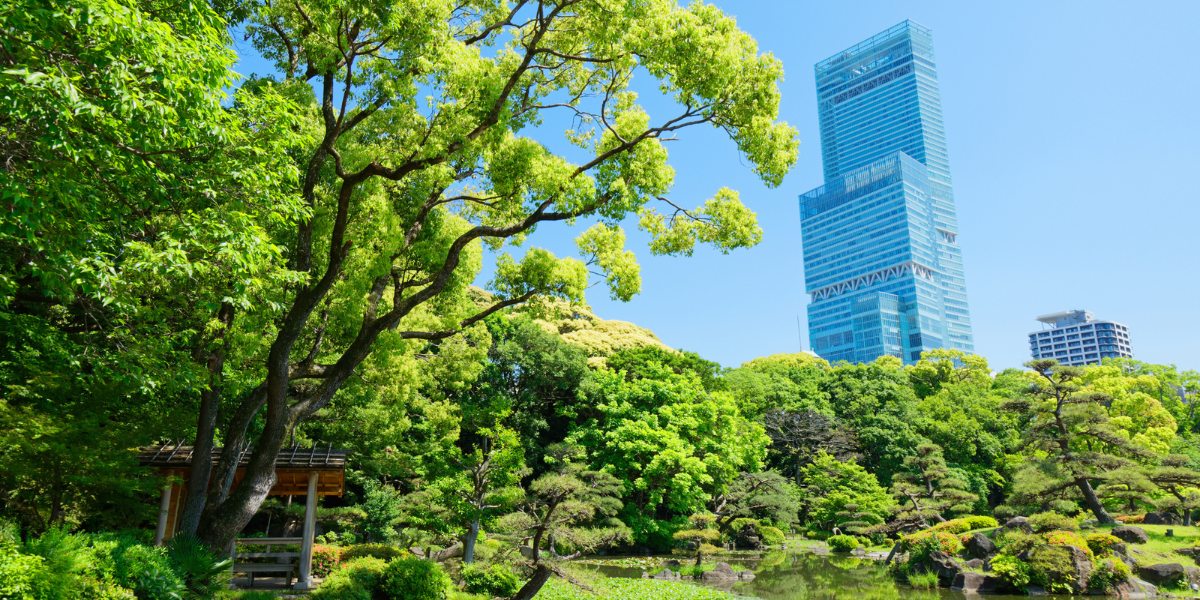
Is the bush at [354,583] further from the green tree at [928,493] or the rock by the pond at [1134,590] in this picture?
the green tree at [928,493]

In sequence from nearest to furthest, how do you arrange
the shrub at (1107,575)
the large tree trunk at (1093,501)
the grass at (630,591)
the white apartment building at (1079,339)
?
the grass at (630,591) < the shrub at (1107,575) < the large tree trunk at (1093,501) < the white apartment building at (1079,339)

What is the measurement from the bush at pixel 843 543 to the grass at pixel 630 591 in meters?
9.14

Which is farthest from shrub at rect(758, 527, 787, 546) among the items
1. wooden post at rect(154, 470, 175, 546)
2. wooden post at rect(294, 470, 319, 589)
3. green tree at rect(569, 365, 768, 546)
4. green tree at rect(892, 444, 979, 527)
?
wooden post at rect(154, 470, 175, 546)

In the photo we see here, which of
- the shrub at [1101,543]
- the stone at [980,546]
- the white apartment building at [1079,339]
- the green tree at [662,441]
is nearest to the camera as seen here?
the shrub at [1101,543]

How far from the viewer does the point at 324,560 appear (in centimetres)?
1228

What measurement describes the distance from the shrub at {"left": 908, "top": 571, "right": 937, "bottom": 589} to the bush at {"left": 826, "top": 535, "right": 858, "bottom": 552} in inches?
247

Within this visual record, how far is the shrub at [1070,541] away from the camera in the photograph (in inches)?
481

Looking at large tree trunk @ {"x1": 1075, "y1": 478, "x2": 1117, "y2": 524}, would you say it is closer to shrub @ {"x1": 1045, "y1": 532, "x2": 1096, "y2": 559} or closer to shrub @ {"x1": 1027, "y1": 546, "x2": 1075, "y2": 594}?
shrub @ {"x1": 1045, "y1": 532, "x2": 1096, "y2": 559}

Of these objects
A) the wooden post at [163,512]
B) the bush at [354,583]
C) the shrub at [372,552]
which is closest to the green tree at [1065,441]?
the shrub at [372,552]

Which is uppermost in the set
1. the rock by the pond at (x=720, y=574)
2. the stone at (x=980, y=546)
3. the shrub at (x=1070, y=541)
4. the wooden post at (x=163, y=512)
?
the wooden post at (x=163, y=512)

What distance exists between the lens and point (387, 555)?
41.9 ft

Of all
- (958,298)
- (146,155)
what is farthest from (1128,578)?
(958,298)

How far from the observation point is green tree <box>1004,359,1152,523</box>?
48.5 ft

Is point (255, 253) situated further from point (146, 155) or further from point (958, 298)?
point (958, 298)
